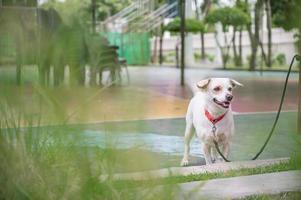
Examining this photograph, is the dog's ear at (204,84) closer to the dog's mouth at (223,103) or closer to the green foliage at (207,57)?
the dog's mouth at (223,103)

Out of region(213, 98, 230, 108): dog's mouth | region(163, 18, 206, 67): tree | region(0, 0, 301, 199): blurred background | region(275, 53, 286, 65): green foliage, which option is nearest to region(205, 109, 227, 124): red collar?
region(213, 98, 230, 108): dog's mouth

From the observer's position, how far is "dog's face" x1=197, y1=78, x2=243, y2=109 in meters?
4.26

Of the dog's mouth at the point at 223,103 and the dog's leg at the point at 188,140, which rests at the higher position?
the dog's mouth at the point at 223,103

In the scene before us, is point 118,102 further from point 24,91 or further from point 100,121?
point 24,91

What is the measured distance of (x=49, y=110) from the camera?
223cm

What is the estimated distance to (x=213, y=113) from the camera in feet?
14.4

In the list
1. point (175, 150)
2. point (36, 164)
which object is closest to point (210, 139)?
point (175, 150)

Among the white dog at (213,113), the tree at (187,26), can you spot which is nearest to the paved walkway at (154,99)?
the white dog at (213,113)

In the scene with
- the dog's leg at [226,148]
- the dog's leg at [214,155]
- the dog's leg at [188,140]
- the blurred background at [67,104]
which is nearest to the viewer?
the blurred background at [67,104]

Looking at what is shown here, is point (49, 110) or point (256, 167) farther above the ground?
point (49, 110)

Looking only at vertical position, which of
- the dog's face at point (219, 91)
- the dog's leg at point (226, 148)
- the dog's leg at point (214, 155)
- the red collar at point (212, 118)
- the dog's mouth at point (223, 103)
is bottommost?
the dog's leg at point (214, 155)

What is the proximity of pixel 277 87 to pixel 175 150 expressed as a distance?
8.82 meters

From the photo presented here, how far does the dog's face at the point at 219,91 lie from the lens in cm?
426

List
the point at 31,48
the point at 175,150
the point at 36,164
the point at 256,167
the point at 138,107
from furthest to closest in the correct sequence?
the point at 175,150, the point at 256,167, the point at 36,164, the point at 31,48, the point at 138,107
